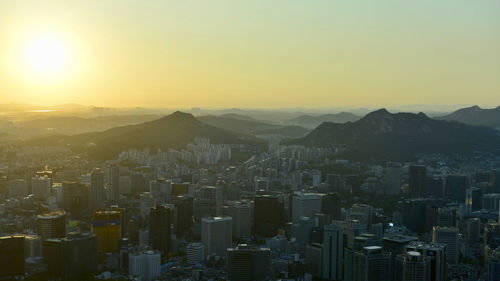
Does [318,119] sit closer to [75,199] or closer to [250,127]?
[250,127]

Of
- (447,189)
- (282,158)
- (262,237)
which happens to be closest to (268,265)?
(262,237)

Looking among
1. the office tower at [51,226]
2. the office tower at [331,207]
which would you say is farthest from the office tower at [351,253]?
the office tower at [51,226]

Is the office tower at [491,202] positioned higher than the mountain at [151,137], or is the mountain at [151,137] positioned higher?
the mountain at [151,137]

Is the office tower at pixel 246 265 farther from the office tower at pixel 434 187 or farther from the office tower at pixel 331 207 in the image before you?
the office tower at pixel 434 187

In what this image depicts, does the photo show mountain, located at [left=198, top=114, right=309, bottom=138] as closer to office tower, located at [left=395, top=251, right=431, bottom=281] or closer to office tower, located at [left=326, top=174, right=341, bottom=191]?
office tower, located at [left=326, top=174, right=341, bottom=191]

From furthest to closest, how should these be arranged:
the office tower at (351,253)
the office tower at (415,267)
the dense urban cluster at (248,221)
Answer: the dense urban cluster at (248,221), the office tower at (351,253), the office tower at (415,267)

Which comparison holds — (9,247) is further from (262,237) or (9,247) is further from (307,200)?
(307,200)

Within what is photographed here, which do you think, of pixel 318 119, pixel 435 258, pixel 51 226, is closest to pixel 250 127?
pixel 318 119
